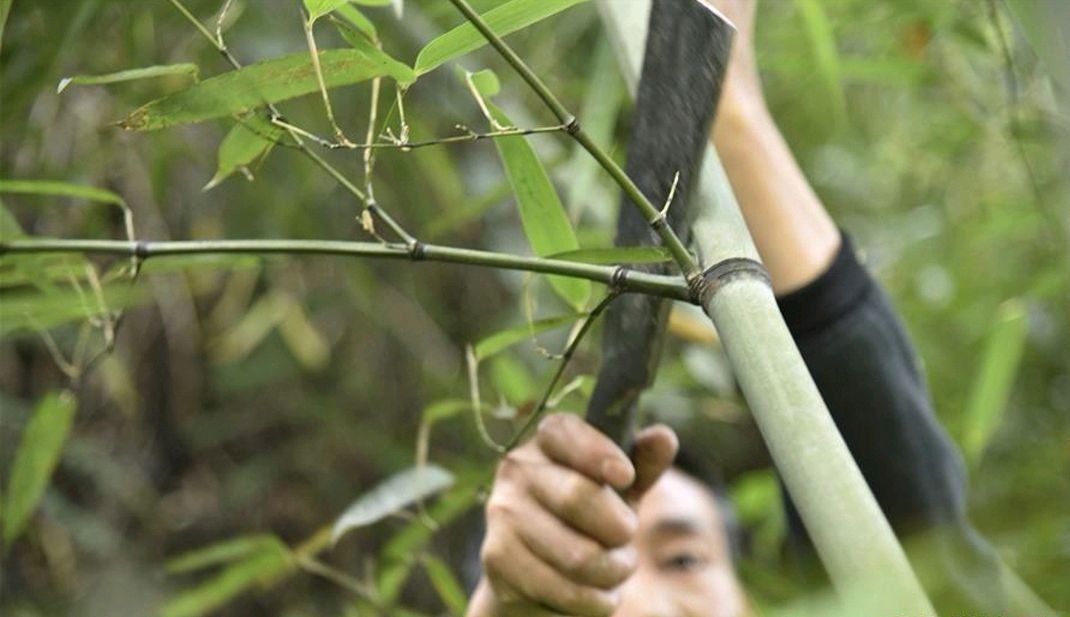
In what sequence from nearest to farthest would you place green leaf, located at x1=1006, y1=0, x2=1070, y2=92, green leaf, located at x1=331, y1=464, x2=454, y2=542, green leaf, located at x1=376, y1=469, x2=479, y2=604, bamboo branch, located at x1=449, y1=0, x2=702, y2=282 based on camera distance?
green leaf, located at x1=1006, y1=0, x2=1070, y2=92 → bamboo branch, located at x1=449, y1=0, x2=702, y2=282 → green leaf, located at x1=331, y1=464, x2=454, y2=542 → green leaf, located at x1=376, y1=469, x2=479, y2=604

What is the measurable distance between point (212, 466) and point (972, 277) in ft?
2.55

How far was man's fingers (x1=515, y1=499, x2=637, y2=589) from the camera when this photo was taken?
0.55 m

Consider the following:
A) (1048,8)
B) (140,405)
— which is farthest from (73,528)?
(1048,8)

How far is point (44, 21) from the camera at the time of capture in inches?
27.0

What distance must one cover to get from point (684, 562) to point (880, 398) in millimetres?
186

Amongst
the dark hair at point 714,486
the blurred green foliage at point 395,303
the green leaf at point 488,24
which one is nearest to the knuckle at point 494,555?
the blurred green foliage at point 395,303

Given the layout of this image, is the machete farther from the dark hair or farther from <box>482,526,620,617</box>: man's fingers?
the dark hair

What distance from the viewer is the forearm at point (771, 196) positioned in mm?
700

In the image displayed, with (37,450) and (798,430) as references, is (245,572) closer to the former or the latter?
(37,450)

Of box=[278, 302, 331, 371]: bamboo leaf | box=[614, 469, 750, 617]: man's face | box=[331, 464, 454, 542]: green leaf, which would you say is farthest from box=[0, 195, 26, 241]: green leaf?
box=[278, 302, 331, 371]: bamboo leaf

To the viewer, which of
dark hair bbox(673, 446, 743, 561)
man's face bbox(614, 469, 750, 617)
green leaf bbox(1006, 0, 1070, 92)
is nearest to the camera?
green leaf bbox(1006, 0, 1070, 92)

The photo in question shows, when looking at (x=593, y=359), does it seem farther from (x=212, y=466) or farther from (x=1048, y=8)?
(x=212, y=466)

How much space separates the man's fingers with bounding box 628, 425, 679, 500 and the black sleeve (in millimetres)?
213

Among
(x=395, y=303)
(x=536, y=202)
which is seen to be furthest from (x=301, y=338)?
(x=536, y=202)
